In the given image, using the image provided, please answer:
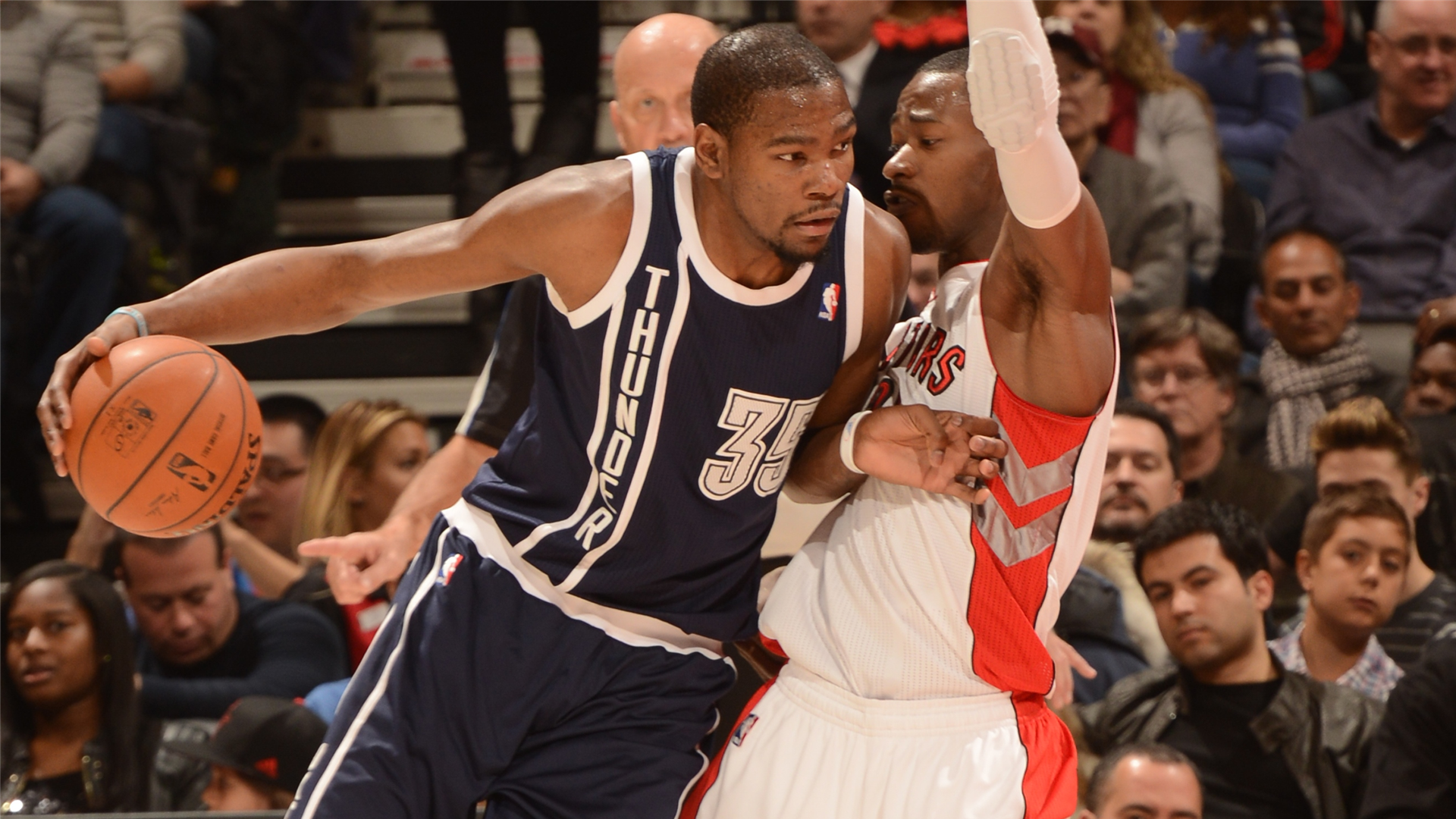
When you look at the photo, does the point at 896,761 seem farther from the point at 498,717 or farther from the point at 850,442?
the point at 498,717

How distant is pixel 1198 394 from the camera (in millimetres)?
4969

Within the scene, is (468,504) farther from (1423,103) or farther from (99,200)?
(1423,103)

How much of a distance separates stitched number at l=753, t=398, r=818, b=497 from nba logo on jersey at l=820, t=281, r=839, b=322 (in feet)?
0.46

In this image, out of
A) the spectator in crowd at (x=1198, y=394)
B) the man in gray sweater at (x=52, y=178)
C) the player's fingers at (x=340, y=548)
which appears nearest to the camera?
the player's fingers at (x=340, y=548)

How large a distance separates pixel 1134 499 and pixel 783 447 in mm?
2315

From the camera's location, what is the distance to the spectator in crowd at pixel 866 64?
521cm

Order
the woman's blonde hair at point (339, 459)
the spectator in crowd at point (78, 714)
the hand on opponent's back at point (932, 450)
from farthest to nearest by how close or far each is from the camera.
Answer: the woman's blonde hair at point (339, 459) → the spectator in crowd at point (78, 714) → the hand on opponent's back at point (932, 450)

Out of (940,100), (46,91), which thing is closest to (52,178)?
(46,91)

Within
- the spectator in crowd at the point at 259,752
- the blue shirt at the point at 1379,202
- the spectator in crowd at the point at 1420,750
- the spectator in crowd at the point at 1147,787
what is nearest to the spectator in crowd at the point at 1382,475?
the spectator in crowd at the point at 1420,750

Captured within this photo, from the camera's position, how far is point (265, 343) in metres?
6.25

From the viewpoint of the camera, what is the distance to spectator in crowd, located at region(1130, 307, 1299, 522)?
16.3 ft

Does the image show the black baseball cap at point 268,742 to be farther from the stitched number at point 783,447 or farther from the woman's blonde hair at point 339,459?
the stitched number at point 783,447

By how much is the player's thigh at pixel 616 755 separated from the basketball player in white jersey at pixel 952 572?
9 centimetres

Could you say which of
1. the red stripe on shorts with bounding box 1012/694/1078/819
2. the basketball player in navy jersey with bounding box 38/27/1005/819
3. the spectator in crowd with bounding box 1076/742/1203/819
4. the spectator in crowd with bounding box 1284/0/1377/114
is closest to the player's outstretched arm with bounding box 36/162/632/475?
the basketball player in navy jersey with bounding box 38/27/1005/819
